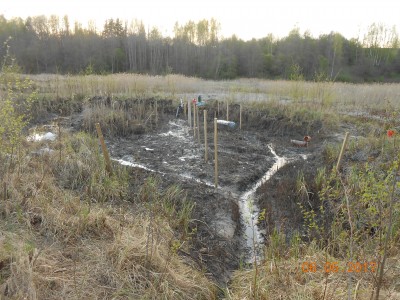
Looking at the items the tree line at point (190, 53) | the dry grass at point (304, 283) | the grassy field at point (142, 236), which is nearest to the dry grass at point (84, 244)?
the grassy field at point (142, 236)

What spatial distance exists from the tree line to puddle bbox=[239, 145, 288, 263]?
21.7 metres

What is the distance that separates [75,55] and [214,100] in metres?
21.5

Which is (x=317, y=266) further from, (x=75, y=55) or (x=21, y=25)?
(x=21, y=25)

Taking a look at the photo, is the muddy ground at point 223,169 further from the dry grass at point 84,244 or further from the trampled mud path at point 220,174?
the dry grass at point 84,244

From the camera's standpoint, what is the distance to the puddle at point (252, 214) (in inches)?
144

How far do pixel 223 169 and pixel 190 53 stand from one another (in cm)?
2601

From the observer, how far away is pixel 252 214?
4578 mm

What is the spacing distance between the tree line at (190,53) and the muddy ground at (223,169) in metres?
19.1

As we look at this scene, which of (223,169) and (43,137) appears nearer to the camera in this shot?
(223,169)

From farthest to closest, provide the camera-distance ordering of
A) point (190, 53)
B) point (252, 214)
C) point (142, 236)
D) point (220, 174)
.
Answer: point (190, 53)
point (220, 174)
point (252, 214)
point (142, 236)

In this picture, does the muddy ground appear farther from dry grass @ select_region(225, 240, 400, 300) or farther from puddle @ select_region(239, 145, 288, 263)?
dry grass @ select_region(225, 240, 400, 300)

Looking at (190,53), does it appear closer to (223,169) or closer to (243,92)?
(243,92)

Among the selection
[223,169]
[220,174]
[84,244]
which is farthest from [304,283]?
[223,169]

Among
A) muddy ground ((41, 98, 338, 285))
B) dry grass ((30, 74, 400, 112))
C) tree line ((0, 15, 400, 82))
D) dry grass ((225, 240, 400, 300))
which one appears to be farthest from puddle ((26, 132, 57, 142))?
tree line ((0, 15, 400, 82))
